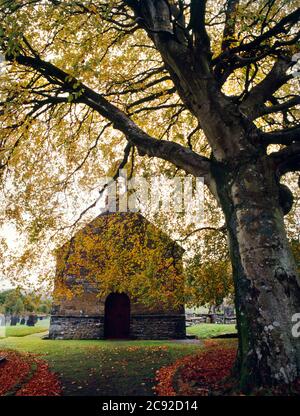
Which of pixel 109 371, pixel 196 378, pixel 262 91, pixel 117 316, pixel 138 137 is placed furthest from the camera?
pixel 117 316

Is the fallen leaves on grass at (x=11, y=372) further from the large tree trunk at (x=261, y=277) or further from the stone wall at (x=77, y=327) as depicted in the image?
the stone wall at (x=77, y=327)

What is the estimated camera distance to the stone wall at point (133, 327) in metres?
17.9

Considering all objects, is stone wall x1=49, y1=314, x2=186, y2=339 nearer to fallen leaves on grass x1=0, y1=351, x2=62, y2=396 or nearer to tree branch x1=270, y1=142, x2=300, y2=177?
fallen leaves on grass x1=0, y1=351, x2=62, y2=396

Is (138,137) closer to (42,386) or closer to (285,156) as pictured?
(285,156)

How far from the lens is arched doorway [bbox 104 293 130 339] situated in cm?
1891

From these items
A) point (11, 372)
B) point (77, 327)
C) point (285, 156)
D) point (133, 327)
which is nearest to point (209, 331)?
point (133, 327)

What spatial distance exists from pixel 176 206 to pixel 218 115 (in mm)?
6063

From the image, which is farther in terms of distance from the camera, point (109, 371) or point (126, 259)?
point (126, 259)

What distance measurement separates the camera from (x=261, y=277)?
437 cm

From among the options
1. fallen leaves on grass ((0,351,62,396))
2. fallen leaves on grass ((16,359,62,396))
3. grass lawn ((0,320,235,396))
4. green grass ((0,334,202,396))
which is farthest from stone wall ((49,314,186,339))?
fallen leaves on grass ((16,359,62,396))

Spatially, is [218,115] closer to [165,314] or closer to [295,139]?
[295,139]

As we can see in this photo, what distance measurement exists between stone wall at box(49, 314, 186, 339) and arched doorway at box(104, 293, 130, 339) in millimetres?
955

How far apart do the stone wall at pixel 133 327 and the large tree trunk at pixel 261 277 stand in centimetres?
1411

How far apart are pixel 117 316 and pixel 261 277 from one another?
16421mm
